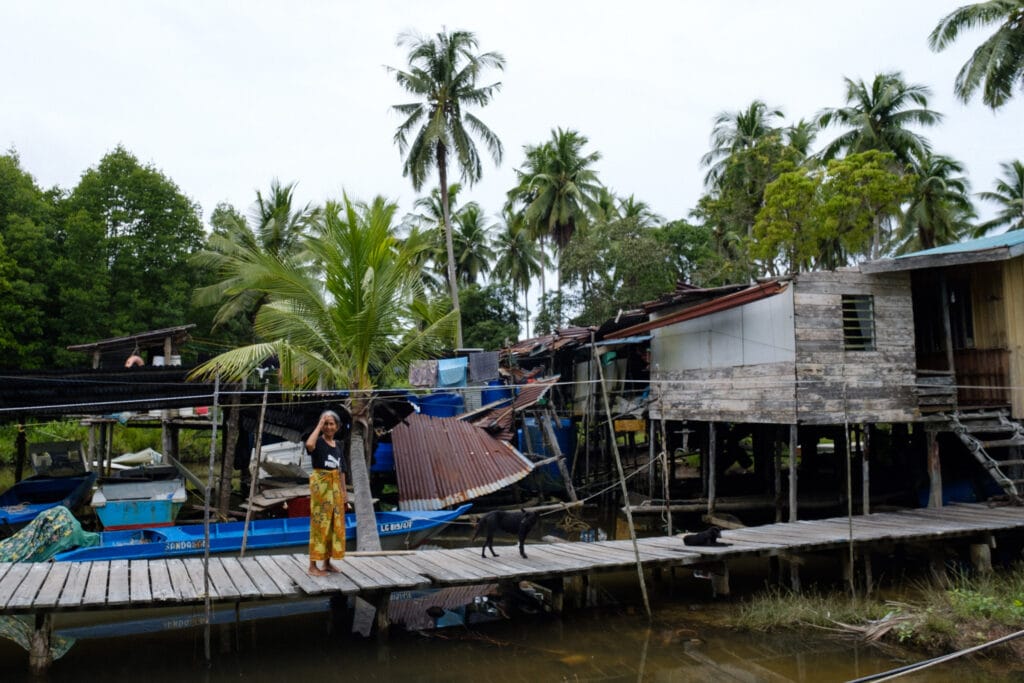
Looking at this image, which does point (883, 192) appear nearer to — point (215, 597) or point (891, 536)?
point (891, 536)

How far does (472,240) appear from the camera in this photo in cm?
3891

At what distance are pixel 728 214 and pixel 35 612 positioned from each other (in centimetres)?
2896

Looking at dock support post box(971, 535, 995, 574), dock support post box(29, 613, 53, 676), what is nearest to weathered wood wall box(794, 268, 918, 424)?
dock support post box(971, 535, 995, 574)

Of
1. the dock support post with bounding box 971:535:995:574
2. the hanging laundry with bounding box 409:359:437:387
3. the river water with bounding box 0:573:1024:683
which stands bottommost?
the river water with bounding box 0:573:1024:683

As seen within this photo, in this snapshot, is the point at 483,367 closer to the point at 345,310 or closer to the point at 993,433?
the point at 345,310

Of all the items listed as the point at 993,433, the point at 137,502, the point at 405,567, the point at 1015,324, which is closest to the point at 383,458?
the point at 137,502

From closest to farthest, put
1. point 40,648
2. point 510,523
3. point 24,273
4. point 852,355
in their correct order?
1. point 40,648
2. point 510,523
3. point 852,355
4. point 24,273

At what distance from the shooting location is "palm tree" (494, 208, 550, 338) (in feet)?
124

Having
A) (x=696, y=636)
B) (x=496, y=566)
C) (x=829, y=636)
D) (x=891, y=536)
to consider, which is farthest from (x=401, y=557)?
(x=891, y=536)

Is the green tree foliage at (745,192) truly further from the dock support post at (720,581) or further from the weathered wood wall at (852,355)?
the dock support post at (720,581)

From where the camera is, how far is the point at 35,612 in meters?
7.09

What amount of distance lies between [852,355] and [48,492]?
1633 centimetres

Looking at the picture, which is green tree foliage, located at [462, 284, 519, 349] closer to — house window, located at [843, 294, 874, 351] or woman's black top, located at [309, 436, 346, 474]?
house window, located at [843, 294, 874, 351]

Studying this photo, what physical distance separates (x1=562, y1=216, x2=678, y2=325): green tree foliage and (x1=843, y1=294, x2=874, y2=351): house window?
14764mm
